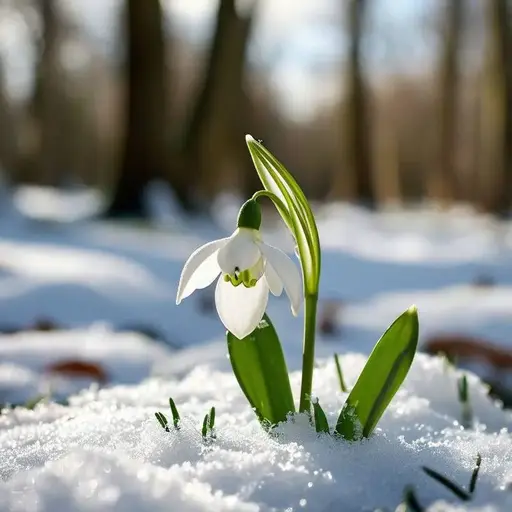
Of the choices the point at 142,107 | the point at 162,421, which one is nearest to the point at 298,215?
the point at 162,421

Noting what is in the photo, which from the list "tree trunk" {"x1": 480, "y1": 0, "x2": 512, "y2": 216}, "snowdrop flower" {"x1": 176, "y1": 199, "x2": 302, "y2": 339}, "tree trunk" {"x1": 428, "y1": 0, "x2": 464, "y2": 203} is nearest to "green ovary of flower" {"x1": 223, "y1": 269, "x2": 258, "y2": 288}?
"snowdrop flower" {"x1": 176, "y1": 199, "x2": 302, "y2": 339}

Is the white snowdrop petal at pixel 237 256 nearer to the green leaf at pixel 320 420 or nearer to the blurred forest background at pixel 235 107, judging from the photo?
the green leaf at pixel 320 420

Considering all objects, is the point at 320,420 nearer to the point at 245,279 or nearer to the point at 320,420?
the point at 320,420

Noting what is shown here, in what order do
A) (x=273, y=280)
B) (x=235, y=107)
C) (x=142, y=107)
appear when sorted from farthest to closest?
(x=235, y=107) → (x=142, y=107) → (x=273, y=280)

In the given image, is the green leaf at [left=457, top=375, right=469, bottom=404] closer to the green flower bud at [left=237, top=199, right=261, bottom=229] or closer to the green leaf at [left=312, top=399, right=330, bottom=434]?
the green leaf at [left=312, top=399, right=330, bottom=434]

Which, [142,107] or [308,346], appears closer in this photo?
[308,346]

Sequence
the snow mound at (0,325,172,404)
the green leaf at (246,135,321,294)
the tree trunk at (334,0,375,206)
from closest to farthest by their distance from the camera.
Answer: the green leaf at (246,135,321,294), the snow mound at (0,325,172,404), the tree trunk at (334,0,375,206)

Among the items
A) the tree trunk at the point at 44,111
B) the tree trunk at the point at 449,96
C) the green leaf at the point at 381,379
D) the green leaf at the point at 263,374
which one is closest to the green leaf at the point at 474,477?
the green leaf at the point at 381,379

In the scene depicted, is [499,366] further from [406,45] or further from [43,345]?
[406,45]
